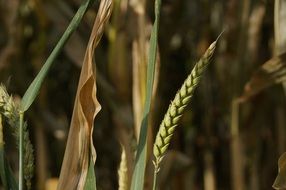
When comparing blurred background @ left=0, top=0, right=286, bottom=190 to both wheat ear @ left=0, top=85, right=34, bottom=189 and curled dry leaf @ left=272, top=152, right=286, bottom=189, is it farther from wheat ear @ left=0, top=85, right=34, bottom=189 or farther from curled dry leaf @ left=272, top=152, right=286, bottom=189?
wheat ear @ left=0, top=85, right=34, bottom=189

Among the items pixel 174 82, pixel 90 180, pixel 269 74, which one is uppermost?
pixel 174 82

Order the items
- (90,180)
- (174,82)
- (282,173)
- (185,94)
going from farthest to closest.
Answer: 1. (174,82)
2. (282,173)
3. (90,180)
4. (185,94)

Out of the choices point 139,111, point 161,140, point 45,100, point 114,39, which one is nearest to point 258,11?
point 114,39

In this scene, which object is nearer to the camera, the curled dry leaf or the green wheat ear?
the green wheat ear

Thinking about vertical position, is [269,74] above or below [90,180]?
above

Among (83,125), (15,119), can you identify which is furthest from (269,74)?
(15,119)

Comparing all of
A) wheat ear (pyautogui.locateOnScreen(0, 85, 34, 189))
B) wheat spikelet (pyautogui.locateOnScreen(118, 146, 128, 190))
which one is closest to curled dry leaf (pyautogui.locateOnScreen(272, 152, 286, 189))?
wheat spikelet (pyautogui.locateOnScreen(118, 146, 128, 190))

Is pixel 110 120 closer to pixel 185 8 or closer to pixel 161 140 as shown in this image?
pixel 185 8

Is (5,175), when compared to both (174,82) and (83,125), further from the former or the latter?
(174,82)
